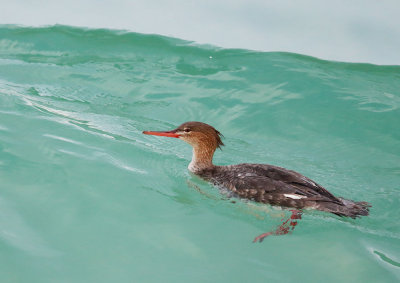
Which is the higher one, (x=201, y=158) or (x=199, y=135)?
(x=199, y=135)

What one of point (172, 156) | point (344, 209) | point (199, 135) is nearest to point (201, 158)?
point (199, 135)

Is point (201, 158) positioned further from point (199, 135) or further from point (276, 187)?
point (276, 187)

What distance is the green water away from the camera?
4.04 metres

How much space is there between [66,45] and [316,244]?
6680 millimetres

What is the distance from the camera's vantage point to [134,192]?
503 cm

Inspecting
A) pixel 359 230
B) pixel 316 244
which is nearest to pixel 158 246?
pixel 316 244

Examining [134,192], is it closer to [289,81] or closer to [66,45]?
[289,81]

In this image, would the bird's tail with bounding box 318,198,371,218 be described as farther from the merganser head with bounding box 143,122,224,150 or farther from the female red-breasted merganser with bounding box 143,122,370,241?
the merganser head with bounding box 143,122,224,150

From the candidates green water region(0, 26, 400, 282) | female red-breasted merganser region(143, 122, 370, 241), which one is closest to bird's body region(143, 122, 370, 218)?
female red-breasted merganser region(143, 122, 370, 241)

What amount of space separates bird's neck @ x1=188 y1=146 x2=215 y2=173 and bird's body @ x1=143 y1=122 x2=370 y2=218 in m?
0.07

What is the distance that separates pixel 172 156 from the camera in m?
6.51

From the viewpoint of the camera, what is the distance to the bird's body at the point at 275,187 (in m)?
4.90

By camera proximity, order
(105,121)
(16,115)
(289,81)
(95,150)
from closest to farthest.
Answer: (95,150)
(16,115)
(105,121)
(289,81)

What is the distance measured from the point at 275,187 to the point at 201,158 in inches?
48.2
